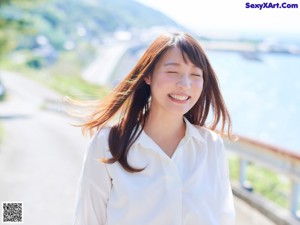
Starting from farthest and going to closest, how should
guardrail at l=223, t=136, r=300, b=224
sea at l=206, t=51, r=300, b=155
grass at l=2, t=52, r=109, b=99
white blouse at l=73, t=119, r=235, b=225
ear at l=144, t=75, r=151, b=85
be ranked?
grass at l=2, t=52, r=109, b=99 < sea at l=206, t=51, r=300, b=155 < guardrail at l=223, t=136, r=300, b=224 < ear at l=144, t=75, r=151, b=85 < white blouse at l=73, t=119, r=235, b=225

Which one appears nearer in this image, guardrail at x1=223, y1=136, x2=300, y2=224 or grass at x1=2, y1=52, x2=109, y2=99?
guardrail at x1=223, y1=136, x2=300, y2=224

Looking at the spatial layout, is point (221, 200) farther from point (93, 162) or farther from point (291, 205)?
point (291, 205)

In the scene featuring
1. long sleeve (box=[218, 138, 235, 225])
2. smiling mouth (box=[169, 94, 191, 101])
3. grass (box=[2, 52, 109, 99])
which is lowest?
grass (box=[2, 52, 109, 99])

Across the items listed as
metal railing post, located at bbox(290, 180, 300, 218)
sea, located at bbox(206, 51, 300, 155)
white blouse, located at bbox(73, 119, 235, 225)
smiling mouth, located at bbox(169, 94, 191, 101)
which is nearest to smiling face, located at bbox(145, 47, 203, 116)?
smiling mouth, located at bbox(169, 94, 191, 101)

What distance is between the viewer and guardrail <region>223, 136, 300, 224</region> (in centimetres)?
405

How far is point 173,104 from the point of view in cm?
176

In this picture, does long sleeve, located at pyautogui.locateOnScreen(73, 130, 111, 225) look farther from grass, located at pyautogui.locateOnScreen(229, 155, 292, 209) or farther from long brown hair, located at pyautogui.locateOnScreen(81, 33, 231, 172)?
grass, located at pyautogui.locateOnScreen(229, 155, 292, 209)

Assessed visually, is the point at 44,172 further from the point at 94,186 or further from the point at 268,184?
the point at 94,186

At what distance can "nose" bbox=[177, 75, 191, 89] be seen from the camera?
172 centimetres

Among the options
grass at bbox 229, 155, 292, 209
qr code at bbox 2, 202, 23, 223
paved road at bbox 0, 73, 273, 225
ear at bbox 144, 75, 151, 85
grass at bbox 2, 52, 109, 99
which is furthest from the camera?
grass at bbox 2, 52, 109, 99

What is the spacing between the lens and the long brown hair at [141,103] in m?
1.75

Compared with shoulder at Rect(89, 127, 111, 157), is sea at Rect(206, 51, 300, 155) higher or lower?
lower

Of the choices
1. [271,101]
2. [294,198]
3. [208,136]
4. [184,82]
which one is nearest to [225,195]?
[208,136]

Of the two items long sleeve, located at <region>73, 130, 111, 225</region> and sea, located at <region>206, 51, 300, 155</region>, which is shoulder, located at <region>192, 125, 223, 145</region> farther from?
sea, located at <region>206, 51, 300, 155</region>
